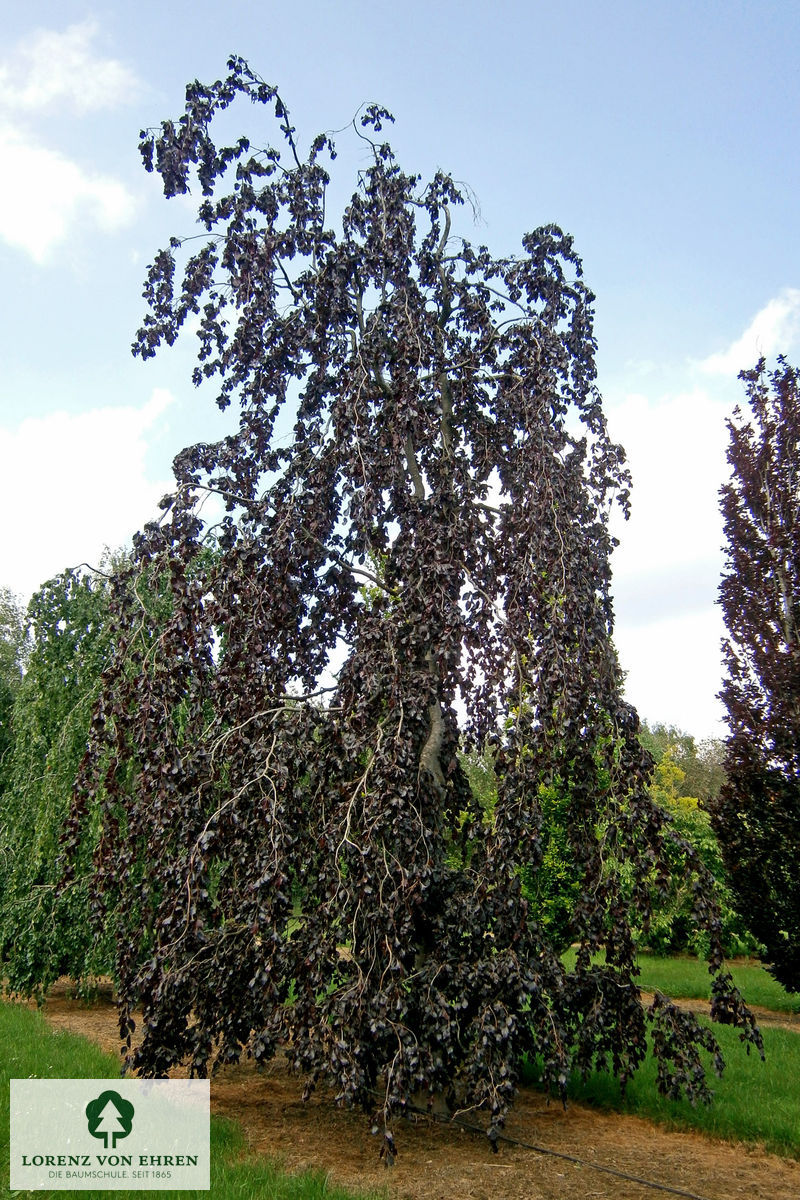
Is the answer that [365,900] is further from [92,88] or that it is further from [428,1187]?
[92,88]

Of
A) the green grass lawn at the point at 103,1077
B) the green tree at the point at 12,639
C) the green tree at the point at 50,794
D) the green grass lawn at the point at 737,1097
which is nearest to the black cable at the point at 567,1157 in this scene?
the green grass lawn at the point at 103,1077

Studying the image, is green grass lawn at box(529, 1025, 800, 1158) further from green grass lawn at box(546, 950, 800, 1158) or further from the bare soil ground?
the bare soil ground

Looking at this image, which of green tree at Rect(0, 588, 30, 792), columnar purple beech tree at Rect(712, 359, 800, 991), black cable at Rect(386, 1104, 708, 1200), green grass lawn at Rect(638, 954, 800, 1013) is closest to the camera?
black cable at Rect(386, 1104, 708, 1200)

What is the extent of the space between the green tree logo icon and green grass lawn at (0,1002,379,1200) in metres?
0.38

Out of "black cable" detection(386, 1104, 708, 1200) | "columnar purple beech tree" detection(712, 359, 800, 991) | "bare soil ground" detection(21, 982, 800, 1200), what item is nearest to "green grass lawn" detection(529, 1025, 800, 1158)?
"bare soil ground" detection(21, 982, 800, 1200)

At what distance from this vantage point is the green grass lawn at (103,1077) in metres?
2.95

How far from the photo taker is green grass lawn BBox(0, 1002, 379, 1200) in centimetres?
295

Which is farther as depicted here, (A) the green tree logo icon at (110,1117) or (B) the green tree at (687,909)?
(B) the green tree at (687,909)

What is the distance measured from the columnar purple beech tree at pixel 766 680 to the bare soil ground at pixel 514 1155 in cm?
351

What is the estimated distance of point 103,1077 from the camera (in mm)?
4516

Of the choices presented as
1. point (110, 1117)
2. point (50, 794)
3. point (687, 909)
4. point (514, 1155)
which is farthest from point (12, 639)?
point (514, 1155)

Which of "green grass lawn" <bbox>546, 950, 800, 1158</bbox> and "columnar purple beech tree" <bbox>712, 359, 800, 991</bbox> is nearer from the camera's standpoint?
"green grass lawn" <bbox>546, 950, 800, 1158</bbox>

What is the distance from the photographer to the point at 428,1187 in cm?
320

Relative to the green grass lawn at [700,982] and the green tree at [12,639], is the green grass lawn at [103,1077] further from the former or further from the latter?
the green tree at [12,639]
